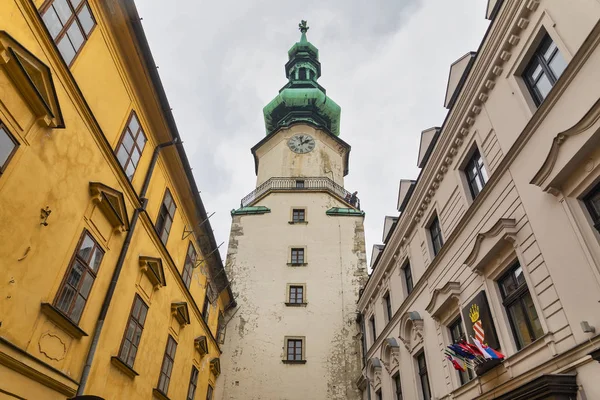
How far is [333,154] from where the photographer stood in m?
30.8

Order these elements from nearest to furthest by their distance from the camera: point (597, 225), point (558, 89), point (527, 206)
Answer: point (597, 225) < point (558, 89) < point (527, 206)

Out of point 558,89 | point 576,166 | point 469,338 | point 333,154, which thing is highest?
point 333,154

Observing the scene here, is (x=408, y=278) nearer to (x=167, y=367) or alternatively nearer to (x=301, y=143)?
(x=167, y=367)

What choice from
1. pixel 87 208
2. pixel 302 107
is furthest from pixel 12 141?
pixel 302 107

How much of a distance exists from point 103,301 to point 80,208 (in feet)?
7.04

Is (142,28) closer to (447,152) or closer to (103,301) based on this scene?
(103,301)

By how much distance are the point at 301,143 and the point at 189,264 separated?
58.3ft

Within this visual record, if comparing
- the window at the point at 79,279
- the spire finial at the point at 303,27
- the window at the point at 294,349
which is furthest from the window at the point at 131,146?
the spire finial at the point at 303,27

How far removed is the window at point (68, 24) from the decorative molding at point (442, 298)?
9019 mm

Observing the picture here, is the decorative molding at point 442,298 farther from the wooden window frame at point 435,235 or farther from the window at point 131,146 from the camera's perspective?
the window at point 131,146

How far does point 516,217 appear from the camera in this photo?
7410mm

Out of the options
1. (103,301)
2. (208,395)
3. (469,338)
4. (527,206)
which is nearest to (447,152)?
(527,206)

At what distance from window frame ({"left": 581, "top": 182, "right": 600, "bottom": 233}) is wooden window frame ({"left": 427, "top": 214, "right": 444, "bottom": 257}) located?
499 cm

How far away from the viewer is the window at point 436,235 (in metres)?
11.1
